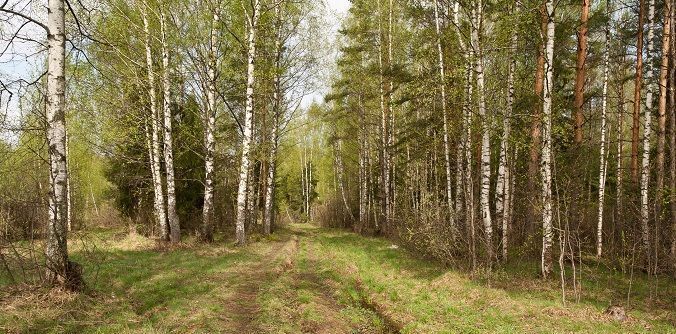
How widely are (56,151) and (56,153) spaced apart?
4 centimetres

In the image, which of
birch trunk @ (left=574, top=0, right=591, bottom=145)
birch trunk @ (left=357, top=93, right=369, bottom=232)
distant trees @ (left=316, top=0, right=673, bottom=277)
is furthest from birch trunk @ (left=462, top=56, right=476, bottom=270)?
birch trunk @ (left=357, top=93, right=369, bottom=232)

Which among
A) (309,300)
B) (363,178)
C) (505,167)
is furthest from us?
(363,178)

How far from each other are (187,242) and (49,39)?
1039 cm

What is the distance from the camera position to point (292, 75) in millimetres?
20984

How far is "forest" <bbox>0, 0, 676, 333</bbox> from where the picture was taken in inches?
282

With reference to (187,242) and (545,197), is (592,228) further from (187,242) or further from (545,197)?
(187,242)

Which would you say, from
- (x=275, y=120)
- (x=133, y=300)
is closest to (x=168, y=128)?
(x=275, y=120)

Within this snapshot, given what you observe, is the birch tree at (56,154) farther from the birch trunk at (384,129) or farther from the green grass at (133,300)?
the birch trunk at (384,129)

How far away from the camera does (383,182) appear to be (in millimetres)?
23234

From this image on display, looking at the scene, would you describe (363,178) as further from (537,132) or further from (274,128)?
(537,132)

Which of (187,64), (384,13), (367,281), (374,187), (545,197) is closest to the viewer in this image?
(545,197)

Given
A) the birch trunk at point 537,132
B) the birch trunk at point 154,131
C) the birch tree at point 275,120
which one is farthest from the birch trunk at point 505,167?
the birch trunk at point 154,131

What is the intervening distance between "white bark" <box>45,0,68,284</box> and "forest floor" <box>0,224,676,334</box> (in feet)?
1.67

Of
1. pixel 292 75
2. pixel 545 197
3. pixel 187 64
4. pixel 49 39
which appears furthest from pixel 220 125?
pixel 545 197
